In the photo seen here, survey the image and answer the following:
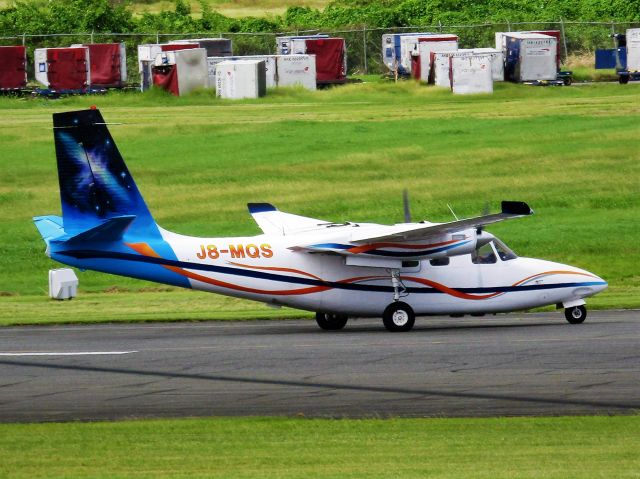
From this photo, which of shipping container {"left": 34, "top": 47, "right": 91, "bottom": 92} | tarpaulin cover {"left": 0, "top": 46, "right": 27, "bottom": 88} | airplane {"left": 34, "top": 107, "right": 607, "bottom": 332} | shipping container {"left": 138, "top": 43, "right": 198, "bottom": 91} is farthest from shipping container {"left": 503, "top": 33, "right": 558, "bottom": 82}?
airplane {"left": 34, "top": 107, "right": 607, "bottom": 332}

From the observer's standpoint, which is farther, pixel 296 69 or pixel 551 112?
pixel 296 69

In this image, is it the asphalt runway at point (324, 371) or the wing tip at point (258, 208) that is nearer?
the asphalt runway at point (324, 371)

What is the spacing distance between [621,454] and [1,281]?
27310mm

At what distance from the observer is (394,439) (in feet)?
56.7

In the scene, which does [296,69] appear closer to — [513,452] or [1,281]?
[1,281]

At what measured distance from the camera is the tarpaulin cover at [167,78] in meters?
66.6

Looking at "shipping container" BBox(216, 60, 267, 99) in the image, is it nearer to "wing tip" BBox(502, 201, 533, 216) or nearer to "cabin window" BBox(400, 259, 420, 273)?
"cabin window" BBox(400, 259, 420, 273)

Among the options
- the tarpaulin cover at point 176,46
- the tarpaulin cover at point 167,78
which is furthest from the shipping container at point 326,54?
the tarpaulin cover at point 167,78

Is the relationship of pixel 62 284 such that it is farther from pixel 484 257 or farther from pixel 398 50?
pixel 398 50

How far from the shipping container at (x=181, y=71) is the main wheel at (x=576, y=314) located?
39.5 m

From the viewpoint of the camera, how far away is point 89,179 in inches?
1088

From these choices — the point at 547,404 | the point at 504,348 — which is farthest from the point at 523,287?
the point at 547,404

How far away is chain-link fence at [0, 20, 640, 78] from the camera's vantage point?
246 ft

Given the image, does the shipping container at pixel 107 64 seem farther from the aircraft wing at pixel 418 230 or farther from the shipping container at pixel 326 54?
the aircraft wing at pixel 418 230
